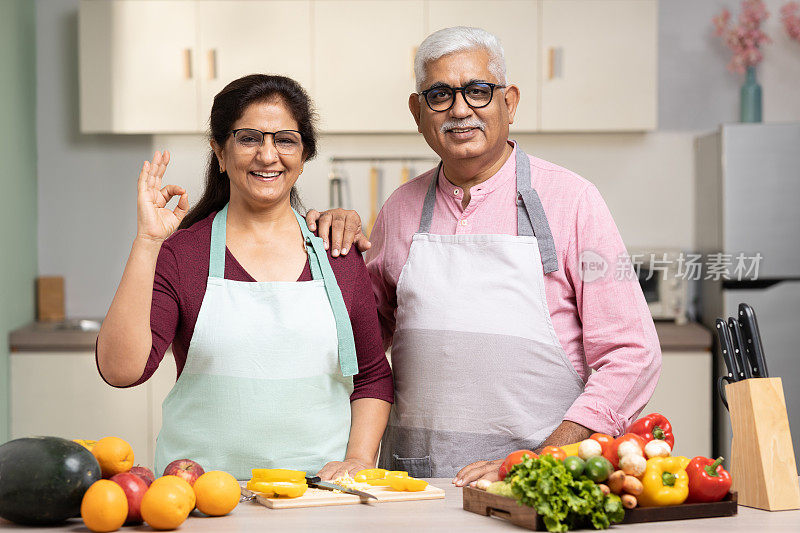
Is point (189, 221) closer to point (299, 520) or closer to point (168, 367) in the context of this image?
point (299, 520)

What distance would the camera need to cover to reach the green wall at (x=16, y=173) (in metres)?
3.46

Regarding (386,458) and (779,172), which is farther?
(779,172)

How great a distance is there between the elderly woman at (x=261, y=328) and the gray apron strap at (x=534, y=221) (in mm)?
352

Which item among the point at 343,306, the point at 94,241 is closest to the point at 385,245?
the point at 343,306

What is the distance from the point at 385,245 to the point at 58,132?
2534 mm

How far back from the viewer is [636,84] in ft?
12.0

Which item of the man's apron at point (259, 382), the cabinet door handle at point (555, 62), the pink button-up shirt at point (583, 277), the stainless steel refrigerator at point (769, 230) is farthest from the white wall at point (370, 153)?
the man's apron at point (259, 382)

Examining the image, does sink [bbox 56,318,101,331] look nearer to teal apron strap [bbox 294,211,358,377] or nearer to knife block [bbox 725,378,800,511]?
→ teal apron strap [bbox 294,211,358,377]

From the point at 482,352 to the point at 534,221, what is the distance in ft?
0.92

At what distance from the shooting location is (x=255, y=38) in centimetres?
363

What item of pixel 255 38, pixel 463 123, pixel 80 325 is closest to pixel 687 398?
pixel 463 123

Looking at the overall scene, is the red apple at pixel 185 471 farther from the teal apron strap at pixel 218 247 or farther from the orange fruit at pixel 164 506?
the teal apron strap at pixel 218 247

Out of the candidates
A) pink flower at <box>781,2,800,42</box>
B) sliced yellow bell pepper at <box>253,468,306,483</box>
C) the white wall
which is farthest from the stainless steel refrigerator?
sliced yellow bell pepper at <box>253,468,306,483</box>

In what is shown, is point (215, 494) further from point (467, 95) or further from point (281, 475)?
point (467, 95)
